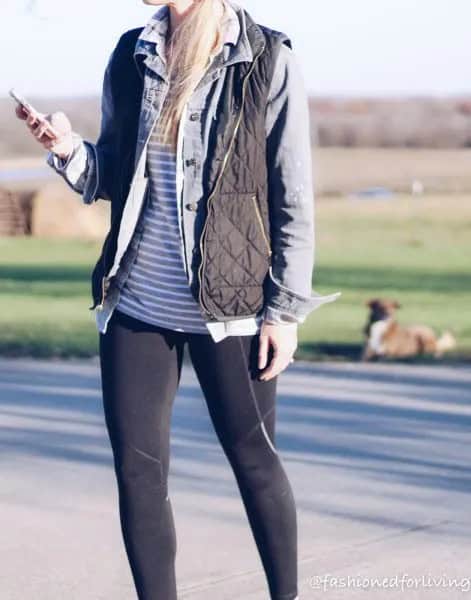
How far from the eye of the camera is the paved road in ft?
13.8

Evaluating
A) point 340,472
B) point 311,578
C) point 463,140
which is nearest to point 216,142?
point 311,578

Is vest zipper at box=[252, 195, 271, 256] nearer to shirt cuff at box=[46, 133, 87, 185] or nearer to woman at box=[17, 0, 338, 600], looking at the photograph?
woman at box=[17, 0, 338, 600]

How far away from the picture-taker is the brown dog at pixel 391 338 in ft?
27.3

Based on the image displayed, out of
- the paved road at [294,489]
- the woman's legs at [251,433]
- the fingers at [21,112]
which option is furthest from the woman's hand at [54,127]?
the paved road at [294,489]

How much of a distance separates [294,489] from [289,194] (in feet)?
6.89

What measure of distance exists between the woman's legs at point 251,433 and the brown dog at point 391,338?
4.83 metres

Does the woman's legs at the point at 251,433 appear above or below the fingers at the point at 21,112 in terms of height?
below

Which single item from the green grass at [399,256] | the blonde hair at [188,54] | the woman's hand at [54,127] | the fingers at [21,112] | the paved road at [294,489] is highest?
the blonde hair at [188,54]

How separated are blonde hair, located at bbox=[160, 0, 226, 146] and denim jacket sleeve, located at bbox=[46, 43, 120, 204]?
198 mm

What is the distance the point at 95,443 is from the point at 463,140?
6635 mm

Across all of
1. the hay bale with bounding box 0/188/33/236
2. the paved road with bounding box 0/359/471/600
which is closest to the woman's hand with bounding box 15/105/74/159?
the paved road with bounding box 0/359/471/600

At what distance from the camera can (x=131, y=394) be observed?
11.0 feet

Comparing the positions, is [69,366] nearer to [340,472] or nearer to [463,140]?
[340,472]

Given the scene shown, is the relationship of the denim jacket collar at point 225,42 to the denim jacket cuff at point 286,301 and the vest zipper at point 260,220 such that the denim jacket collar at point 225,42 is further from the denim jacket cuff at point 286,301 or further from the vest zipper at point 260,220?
the denim jacket cuff at point 286,301
